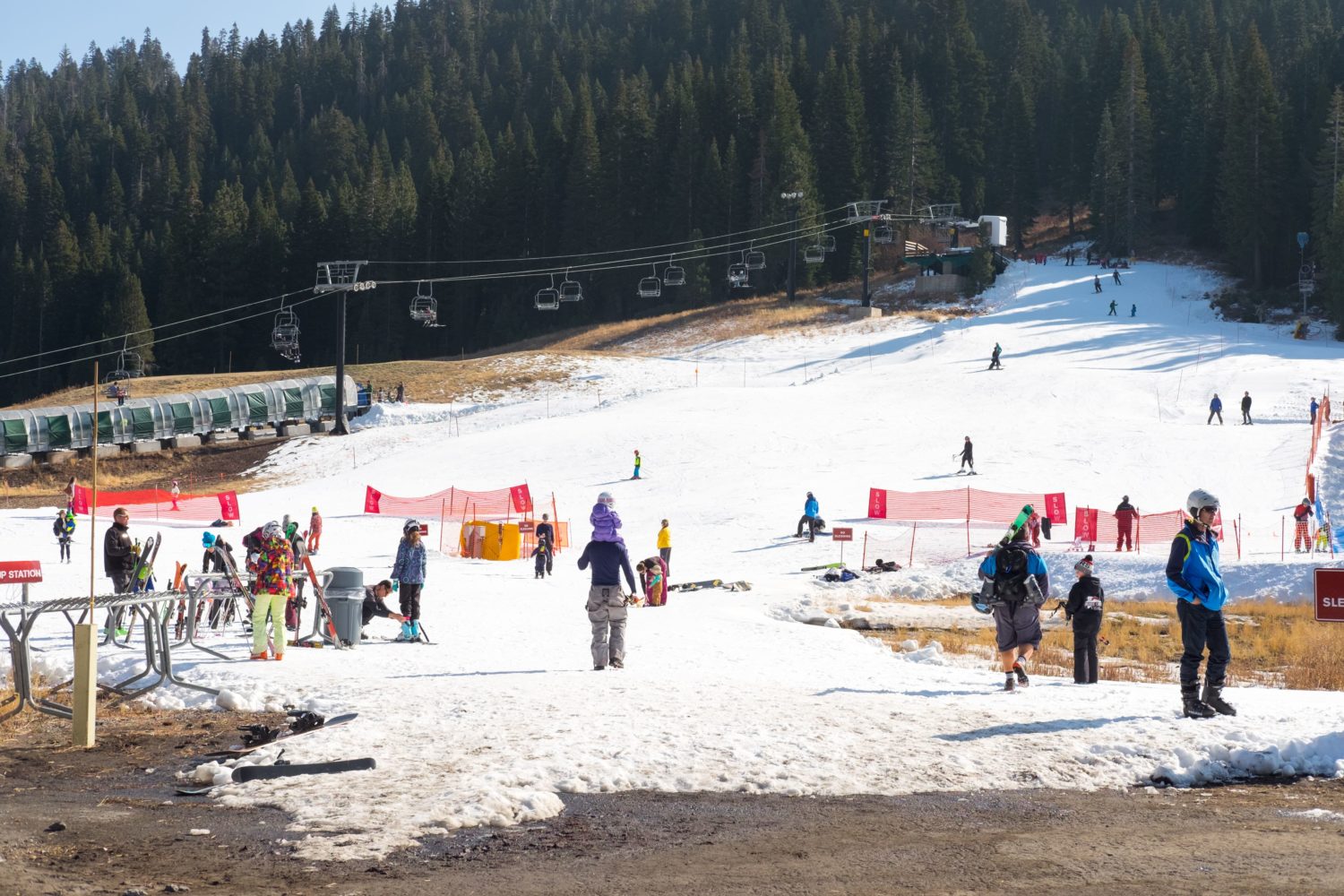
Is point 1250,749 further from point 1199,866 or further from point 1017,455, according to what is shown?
point 1017,455

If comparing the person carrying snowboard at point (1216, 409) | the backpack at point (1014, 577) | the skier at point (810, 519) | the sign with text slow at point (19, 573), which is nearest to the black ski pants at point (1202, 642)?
the backpack at point (1014, 577)

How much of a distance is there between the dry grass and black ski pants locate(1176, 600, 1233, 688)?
5.50 metres

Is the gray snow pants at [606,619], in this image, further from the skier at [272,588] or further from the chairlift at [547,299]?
the chairlift at [547,299]

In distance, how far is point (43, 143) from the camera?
15400 cm

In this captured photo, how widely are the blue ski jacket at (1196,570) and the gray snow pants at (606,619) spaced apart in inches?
206

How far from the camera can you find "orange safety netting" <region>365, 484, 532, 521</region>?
38.4m

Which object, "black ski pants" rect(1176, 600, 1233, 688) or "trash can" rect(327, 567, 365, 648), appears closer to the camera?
"black ski pants" rect(1176, 600, 1233, 688)

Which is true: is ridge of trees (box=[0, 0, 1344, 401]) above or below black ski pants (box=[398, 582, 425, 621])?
above

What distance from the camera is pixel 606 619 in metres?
13.6

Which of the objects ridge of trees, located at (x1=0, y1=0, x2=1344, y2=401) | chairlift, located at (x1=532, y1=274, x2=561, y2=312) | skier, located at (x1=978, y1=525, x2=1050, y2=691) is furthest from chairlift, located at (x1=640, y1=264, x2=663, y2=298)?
skier, located at (x1=978, y1=525, x2=1050, y2=691)

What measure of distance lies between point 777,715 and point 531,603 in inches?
420

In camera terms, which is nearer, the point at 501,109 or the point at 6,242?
the point at 6,242

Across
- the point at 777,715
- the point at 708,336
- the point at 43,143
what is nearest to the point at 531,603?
the point at 777,715

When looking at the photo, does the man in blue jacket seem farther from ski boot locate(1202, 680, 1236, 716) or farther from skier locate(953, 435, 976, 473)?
skier locate(953, 435, 976, 473)
